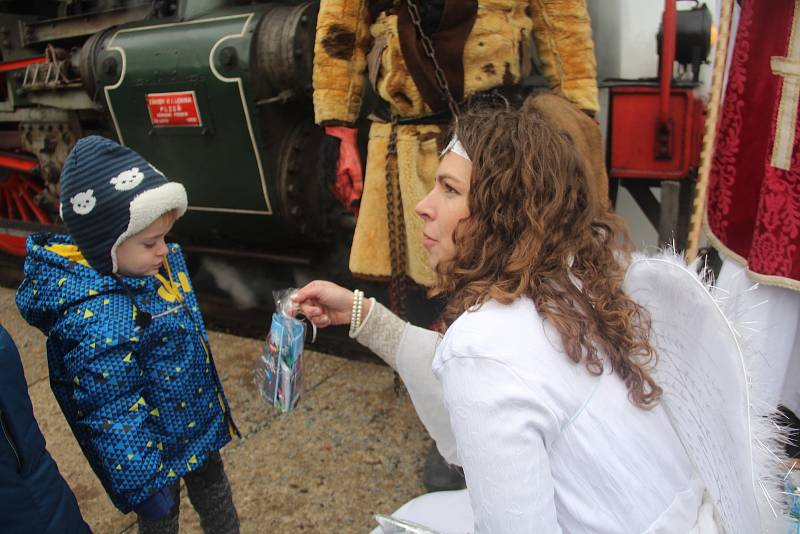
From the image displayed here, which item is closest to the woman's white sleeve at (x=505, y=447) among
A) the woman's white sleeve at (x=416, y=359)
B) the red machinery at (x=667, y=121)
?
the woman's white sleeve at (x=416, y=359)

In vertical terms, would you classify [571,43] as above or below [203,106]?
above

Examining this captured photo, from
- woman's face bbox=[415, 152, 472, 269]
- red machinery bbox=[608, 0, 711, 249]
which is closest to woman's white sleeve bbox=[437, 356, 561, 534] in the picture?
woman's face bbox=[415, 152, 472, 269]

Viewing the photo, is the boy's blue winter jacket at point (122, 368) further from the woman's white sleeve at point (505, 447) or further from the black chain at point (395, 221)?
the woman's white sleeve at point (505, 447)

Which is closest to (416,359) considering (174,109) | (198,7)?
(174,109)

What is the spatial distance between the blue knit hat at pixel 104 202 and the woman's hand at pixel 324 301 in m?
0.40

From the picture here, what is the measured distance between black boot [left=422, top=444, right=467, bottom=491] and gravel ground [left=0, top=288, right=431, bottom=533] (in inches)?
2.3

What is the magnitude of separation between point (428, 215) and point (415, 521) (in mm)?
671

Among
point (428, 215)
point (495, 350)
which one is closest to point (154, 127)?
point (428, 215)

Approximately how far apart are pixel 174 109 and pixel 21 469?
2.42m

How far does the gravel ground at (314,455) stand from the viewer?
2.32 m

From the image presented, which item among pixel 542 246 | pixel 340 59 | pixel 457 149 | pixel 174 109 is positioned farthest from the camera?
pixel 174 109

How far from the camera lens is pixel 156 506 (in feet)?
5.57

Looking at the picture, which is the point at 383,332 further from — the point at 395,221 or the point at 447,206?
the point at 395,221

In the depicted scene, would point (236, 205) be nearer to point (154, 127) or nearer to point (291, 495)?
point (154, 127)
